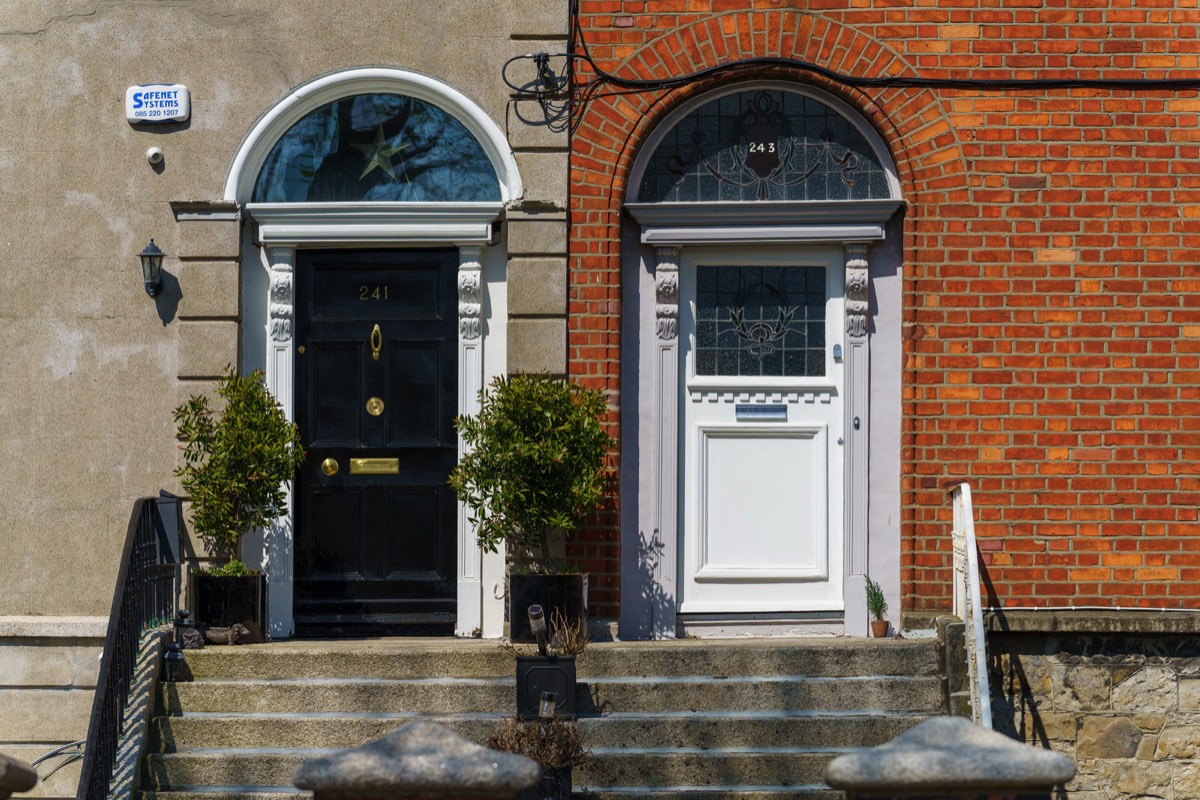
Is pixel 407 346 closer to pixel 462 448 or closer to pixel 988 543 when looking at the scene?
pixel 462 448

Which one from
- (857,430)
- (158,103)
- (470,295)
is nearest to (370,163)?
(470,295)

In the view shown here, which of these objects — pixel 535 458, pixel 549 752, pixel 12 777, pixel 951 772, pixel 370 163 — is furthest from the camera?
pixel 370 163

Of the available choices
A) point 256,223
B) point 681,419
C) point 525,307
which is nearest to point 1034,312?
point 681,419

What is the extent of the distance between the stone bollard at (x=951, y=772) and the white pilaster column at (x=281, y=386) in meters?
5.09

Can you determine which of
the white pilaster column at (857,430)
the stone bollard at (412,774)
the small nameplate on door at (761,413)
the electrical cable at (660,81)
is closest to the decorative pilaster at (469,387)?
the electrical cable at (660,81)

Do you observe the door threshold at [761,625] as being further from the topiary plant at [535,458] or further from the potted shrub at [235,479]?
the potted shrub at [235,479]

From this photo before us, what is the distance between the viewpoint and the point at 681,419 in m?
8.56

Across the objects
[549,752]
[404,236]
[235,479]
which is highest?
[404,236]

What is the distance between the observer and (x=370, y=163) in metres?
8.65

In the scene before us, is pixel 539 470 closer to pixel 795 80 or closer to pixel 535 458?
pixel 535 458

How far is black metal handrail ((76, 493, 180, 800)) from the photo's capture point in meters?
6.70

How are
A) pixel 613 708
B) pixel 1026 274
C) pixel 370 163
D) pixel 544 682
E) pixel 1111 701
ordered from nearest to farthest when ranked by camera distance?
pixel 544 682, pixel 613 708, pixel 1111 701, pixel 1026 274, pixel 370 163

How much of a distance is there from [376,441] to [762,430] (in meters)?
2.18

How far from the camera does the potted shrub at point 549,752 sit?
672 cm
